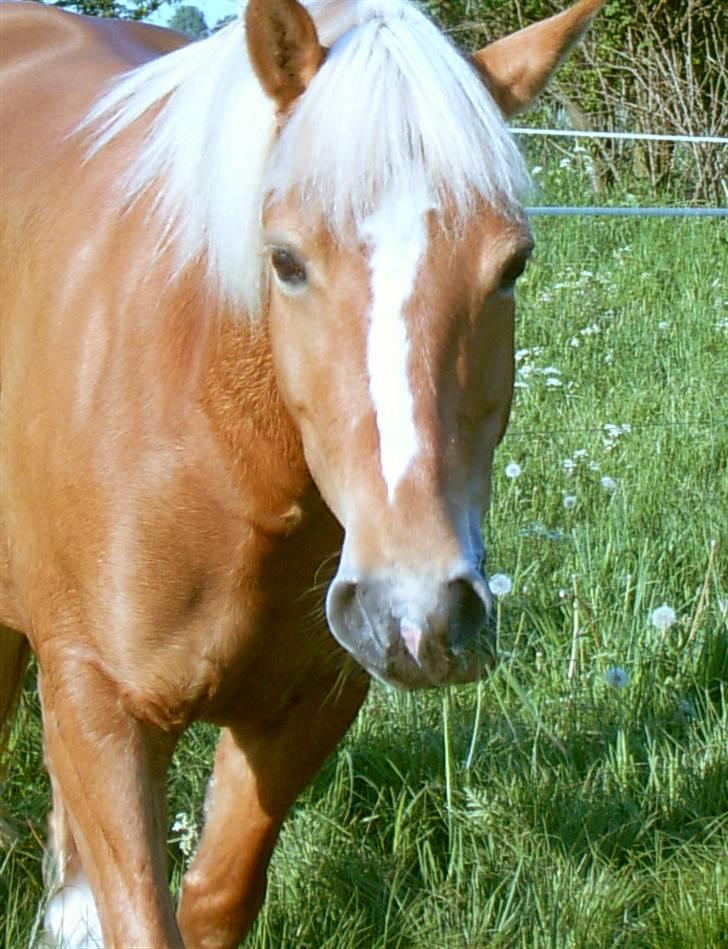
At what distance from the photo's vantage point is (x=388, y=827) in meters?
3.16

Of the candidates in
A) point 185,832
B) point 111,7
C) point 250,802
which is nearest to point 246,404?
point 250,802

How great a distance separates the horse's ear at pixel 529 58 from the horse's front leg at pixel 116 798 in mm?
1117

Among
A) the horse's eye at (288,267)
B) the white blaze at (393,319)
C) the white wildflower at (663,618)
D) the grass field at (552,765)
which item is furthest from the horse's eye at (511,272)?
the white wildflower at (663,618)

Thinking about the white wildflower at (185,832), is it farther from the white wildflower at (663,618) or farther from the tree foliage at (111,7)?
the tree foliage at (111,7)

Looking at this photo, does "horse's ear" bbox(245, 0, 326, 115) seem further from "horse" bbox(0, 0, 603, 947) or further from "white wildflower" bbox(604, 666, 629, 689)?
"white wildflower" bbox(604, 666, 629, 689)

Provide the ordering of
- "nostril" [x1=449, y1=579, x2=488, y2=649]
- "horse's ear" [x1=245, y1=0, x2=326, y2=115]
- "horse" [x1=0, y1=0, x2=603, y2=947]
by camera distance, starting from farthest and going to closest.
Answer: "horse's ear" [x1=245, y1=0, x2=326, y2=115]
"horse" [x1=0, y1=0, x2=603, y2=947]
"nostril" [x1=449, y1=579, x2=488, y2=649]

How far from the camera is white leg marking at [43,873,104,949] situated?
2982 mm

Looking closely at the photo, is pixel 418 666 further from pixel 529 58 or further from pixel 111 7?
pixel 111 7

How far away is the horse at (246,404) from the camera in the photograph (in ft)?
6.51

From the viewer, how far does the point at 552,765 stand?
3.32 m

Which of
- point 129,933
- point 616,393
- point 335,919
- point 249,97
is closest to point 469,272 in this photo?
point 249,97

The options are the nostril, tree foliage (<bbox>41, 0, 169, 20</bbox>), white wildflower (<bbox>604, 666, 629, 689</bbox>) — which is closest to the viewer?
the nostril

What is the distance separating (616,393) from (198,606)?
3.46 meters

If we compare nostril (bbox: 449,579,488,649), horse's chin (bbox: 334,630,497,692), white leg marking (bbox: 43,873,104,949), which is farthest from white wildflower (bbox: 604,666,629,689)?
nostril (bbox: 449,579,488,649)
